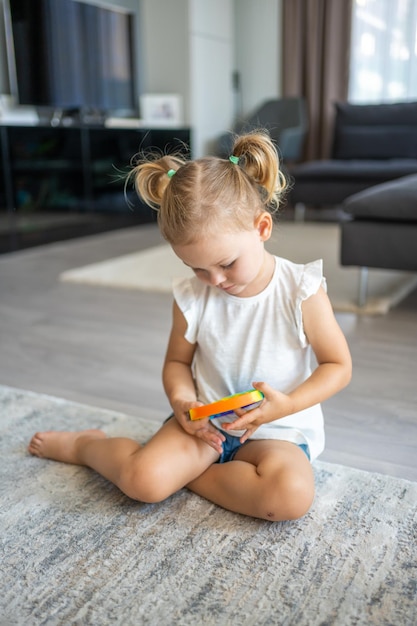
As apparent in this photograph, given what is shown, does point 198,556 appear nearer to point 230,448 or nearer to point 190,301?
point 230,448

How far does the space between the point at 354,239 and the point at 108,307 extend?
900 mm

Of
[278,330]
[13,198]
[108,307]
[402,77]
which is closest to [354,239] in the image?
[108,307]

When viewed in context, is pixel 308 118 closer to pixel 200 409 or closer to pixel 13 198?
pixel 13 198

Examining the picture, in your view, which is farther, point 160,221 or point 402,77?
point 402,77

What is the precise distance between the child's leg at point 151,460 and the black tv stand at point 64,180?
2.14 meters

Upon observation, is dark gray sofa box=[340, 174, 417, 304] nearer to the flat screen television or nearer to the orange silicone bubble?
the orange silicone bubble

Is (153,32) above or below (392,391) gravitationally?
above

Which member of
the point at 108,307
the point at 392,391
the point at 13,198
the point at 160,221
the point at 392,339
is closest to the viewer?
the point at 160,221

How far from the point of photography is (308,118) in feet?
16.1

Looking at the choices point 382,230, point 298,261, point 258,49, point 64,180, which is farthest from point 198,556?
point 258,49

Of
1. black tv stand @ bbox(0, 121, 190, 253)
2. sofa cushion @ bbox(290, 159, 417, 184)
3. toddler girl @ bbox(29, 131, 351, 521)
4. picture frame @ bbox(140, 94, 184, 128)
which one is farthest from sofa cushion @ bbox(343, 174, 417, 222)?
picture frame @ bbox(140, 94, 184, 128)

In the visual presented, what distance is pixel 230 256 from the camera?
875 mm

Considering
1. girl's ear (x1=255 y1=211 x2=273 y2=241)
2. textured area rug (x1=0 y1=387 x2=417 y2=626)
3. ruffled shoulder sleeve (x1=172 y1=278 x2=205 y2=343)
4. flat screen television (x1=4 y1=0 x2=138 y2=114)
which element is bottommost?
textured area rug (x1=0 y1=387 x2=417 y2=626)

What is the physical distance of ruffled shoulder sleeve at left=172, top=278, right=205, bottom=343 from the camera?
3.32 ft
